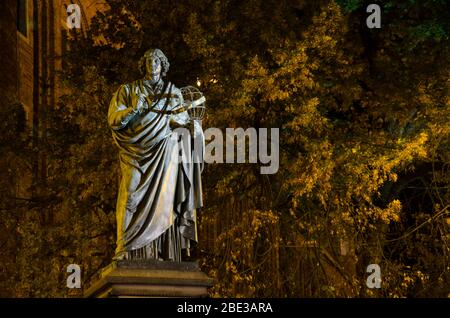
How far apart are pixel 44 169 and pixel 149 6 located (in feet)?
18.7

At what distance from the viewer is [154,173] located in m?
10.8

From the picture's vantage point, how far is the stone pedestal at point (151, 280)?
9.95m

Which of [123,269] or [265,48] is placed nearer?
[123,269]

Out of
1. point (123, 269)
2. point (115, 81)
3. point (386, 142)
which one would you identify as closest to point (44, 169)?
point (115, 81)

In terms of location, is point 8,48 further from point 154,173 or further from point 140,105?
point 154,173

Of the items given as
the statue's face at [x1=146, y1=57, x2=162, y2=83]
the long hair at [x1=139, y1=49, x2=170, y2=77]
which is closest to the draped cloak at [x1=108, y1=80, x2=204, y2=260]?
the statue's face at [x1=146, y1=57, x2=162, y2=83]

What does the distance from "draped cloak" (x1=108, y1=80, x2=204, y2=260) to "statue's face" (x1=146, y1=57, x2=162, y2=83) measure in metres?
0.12

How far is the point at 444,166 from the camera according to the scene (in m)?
20.2

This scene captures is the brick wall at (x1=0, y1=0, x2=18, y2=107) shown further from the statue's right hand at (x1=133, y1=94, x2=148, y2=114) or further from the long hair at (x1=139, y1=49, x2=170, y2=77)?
the statue's right hand at (x1=133, y1=94, x2=148, y2=114)

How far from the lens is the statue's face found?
11.3 meters

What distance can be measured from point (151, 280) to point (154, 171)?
4.47ft

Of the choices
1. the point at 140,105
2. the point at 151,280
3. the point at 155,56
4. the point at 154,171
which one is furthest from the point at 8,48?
the point at 151,280

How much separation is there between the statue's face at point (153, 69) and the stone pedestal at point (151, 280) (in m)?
2.26
